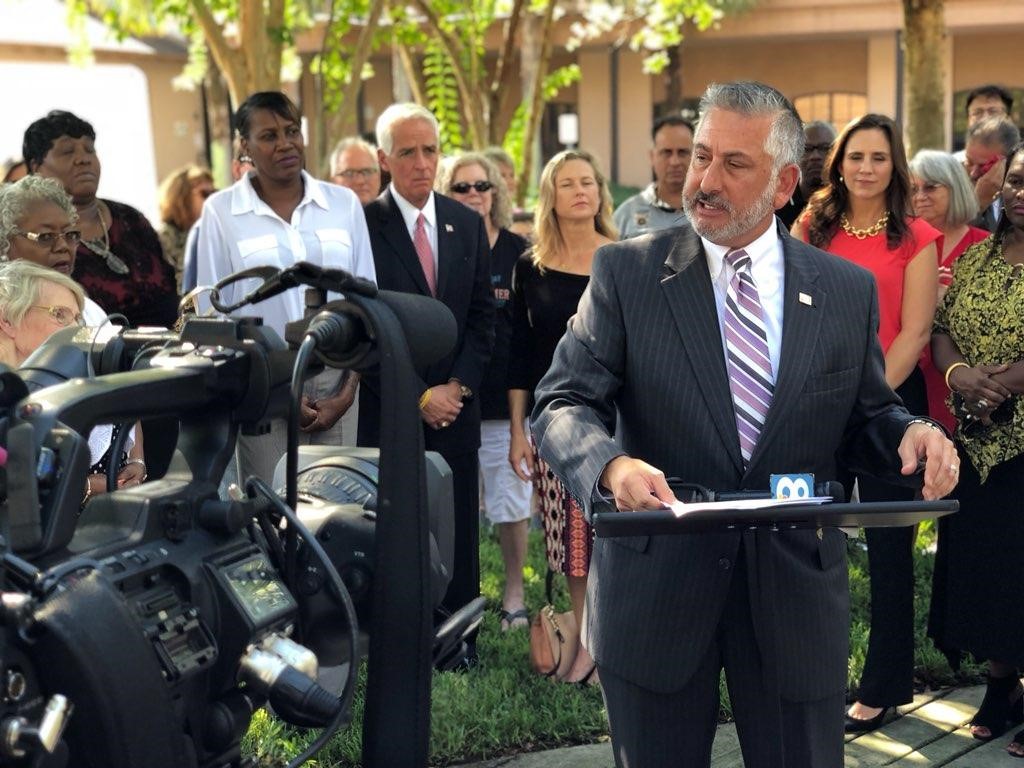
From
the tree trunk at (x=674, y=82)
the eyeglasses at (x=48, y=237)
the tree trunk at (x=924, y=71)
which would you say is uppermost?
the tree trunk at (x=674, y=82)

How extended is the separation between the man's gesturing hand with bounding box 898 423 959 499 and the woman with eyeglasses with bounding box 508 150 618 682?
9.27 ft

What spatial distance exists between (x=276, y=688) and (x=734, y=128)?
5.83ft

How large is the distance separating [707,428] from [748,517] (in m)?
0.68

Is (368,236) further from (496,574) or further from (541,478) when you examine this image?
(496,574)

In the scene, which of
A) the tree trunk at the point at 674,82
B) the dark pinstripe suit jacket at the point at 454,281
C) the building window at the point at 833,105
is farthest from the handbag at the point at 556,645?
the building window at the point at 833,105

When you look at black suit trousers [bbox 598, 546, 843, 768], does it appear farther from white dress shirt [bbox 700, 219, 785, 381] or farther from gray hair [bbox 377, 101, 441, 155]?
gray hair [bbox 377, 101, 441, 155]

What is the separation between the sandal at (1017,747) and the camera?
4.73m

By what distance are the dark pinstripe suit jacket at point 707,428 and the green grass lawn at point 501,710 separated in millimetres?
1390

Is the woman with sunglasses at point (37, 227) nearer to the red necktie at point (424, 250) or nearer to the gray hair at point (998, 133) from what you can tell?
the red necktie at point (424, 250)

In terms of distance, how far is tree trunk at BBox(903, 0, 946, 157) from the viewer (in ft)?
35.1

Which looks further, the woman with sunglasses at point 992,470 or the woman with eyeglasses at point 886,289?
the woman with eyeglasses at point 886,289

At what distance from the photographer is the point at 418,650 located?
208 centimetres

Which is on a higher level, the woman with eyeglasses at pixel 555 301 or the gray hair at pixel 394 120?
the gray hair at pixel 394 120

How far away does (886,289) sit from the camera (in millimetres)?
5328
